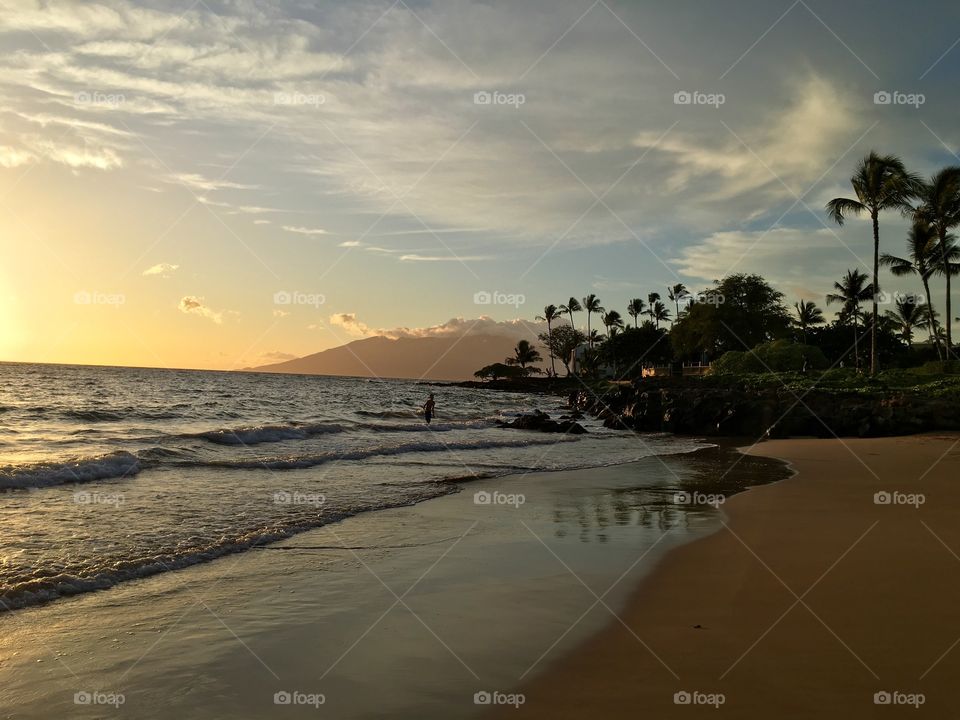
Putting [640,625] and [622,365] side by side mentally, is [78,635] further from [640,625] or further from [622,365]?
[622,365]

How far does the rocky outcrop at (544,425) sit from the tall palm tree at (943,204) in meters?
30.9

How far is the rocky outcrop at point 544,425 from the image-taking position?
37.7 metres

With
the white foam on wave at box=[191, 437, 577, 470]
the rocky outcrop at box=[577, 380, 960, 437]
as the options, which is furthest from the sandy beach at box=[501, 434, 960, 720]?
the rocky outcrop at box=[577, 380, 960, 437]

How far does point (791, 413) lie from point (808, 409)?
2.62ft

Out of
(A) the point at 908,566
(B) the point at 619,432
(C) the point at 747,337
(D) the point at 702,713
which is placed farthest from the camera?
(C) the point at 747,337

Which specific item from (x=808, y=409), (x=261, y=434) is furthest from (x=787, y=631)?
(x=808, y=409)

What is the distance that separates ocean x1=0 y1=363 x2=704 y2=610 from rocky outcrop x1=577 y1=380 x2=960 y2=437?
344 centimetres

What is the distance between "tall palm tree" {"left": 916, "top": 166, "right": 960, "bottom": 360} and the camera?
157ft

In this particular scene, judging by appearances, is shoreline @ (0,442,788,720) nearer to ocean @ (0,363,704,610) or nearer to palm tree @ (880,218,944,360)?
ocean @ (0,363,704,610)

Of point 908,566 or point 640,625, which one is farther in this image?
point 908,566

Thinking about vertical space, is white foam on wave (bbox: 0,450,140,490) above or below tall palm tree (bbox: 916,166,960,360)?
below

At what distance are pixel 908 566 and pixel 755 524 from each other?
313 cm

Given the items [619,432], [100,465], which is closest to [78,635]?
[100,465]

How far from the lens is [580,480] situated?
1792cm
